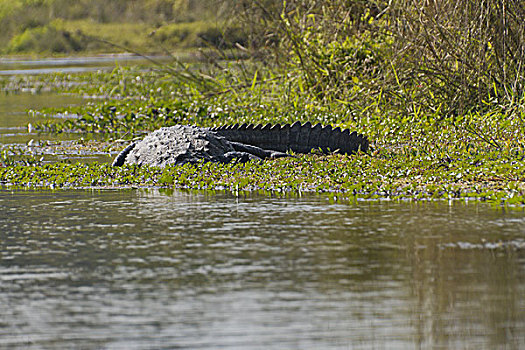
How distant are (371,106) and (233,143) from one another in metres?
2.99

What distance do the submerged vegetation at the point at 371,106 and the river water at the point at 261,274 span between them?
101cm

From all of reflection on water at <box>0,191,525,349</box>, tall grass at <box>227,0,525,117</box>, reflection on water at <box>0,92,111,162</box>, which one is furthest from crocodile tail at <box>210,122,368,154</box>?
reflection on water at <box>0,191,525,349</box>

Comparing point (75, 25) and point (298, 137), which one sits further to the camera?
point (75, 25)

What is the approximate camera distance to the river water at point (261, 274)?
165 inches

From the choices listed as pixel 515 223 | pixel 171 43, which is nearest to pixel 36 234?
pixel 515 223

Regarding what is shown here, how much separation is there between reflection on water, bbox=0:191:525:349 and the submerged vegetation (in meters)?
1.13

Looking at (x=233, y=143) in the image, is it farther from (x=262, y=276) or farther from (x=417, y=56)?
(x=262, y=276)

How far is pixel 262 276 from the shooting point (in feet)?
17.2

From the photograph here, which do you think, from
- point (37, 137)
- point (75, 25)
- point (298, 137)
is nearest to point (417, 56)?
point (298, 137)

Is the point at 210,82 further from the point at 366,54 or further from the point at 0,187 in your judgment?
the point at 0,187

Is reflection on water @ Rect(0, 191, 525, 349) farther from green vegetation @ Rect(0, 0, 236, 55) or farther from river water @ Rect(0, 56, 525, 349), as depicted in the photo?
green vegetation @ Rect(0, 0, 236, 55)

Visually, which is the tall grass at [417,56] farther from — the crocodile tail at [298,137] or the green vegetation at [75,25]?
the green vegetation at [75,25]

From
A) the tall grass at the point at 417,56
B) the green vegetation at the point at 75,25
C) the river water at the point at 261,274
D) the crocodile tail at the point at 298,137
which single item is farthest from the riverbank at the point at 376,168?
the green vegetation at the point at 75,25

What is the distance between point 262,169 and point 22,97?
1766 cm
